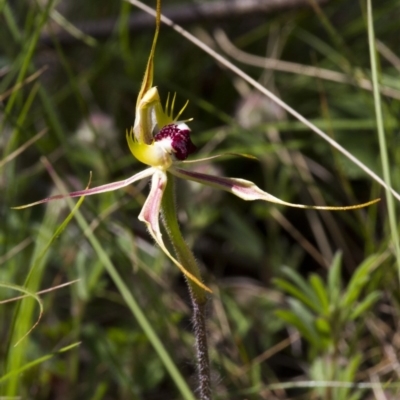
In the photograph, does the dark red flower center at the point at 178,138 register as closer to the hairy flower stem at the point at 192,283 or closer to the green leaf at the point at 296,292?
the hairy flower stem at the point at 192,283

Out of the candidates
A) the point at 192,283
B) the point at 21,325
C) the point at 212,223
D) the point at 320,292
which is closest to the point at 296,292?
the point at 320,292

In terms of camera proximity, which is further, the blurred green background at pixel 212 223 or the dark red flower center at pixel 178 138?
the blurred green background at pixel 212 223

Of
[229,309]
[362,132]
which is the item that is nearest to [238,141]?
[362,132]

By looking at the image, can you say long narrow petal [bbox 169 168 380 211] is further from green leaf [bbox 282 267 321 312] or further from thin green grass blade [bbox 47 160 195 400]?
green leaf [bbox 282 267 321 312]

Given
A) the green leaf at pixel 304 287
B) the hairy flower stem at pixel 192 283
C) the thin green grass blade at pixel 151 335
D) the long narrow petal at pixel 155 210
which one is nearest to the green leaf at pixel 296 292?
the green leaf at pixel 304 287

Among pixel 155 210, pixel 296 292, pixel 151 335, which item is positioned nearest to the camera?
pixel 155 210

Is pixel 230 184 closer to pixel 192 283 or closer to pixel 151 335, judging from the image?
pixel 192 283

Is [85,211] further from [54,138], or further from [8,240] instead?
[54,138]
